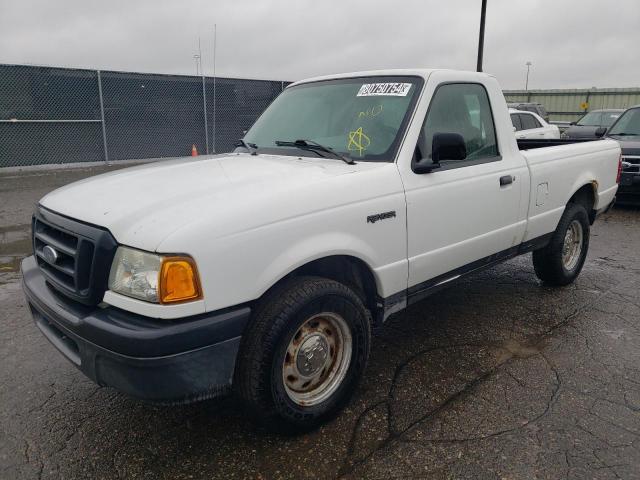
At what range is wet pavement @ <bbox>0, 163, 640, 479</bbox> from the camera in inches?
96.3

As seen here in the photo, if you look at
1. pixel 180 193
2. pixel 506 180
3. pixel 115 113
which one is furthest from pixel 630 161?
pixel 115 113

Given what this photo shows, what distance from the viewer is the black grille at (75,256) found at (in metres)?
2.22

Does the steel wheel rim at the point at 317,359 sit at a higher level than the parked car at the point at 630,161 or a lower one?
lower

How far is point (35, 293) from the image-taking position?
269cm

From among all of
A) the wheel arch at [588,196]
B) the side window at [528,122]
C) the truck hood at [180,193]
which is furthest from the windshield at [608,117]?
the truck hood at [180,193]

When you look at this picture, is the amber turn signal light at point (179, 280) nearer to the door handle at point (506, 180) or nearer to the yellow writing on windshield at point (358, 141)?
the yellow writing on windshield at point (358, 141)

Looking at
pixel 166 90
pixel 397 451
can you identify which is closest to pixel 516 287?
pixel 397 451

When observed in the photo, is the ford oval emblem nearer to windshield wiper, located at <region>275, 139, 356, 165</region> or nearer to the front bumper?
the front bumper

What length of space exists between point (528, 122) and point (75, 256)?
1183 centimetres

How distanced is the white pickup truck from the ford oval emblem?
17 millimetres

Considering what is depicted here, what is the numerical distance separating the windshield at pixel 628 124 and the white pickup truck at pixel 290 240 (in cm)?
667

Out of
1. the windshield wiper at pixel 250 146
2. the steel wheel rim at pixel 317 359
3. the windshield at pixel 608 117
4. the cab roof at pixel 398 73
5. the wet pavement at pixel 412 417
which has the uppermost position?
the cab roof at pixel 398 73

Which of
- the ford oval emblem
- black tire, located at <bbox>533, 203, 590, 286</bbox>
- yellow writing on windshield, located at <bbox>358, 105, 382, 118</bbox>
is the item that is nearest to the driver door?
yellow writing on windshield, located at <bbox>358, 105, 382, 118</bbox>

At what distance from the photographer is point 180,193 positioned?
2.49 metres
